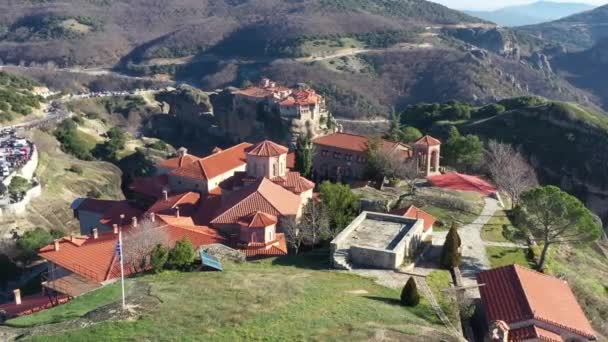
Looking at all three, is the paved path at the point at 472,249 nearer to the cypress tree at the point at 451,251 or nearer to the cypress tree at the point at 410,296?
the cypress tree at the point at 451,251

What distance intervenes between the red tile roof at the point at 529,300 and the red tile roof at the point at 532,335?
366 mm

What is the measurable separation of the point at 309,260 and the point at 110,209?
798 inches

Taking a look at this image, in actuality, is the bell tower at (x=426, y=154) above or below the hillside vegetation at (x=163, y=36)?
below

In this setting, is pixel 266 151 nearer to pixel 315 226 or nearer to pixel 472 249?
pixel 315 226

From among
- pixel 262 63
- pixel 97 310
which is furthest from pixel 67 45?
pixel 97 310

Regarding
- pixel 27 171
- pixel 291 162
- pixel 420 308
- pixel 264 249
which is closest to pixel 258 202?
pixel 264 249

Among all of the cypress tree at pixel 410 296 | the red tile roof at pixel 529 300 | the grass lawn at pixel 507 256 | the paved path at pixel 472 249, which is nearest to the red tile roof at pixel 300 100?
the paved path at pixel 472 249

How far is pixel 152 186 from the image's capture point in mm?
45781

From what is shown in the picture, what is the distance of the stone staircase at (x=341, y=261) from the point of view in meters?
28.6

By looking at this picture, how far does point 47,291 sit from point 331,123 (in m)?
57.9

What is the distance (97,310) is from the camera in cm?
2109

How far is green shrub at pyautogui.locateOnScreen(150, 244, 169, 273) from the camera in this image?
2753 cm

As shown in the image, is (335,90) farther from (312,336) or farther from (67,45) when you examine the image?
(312,336)

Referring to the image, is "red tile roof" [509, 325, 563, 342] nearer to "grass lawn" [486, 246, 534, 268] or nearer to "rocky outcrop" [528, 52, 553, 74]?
"grass lawn" [486, 246, 534, 268]
